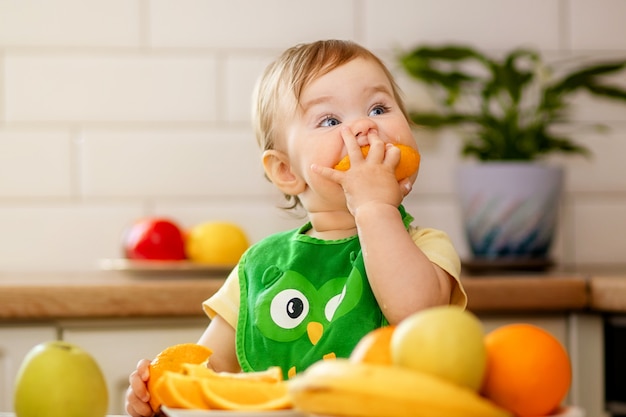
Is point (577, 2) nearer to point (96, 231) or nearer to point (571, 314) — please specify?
point (571, 314)

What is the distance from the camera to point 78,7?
2174 mm

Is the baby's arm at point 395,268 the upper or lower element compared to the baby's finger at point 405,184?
lower

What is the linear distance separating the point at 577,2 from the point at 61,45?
3.89ft

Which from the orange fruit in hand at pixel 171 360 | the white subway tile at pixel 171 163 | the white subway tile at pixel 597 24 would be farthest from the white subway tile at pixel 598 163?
the orange fruit in hand at pixel 171 360

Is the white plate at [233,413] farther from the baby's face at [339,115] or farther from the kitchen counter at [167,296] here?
the kitchen counter at [167,296]

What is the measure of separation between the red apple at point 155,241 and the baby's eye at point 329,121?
3.12 ft

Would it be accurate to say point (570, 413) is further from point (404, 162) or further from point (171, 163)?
point (171, 163)

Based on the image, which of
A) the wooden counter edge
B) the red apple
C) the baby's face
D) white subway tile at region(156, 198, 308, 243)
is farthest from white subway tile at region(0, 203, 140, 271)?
the baby's face

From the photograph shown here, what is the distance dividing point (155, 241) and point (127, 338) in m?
0.25

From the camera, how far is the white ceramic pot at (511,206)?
194 cm

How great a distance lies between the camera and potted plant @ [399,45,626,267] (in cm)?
195

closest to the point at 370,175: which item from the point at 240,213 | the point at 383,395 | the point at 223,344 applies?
the point at 223,344

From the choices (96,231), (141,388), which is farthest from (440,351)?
(96,231)

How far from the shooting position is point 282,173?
1.09 m
